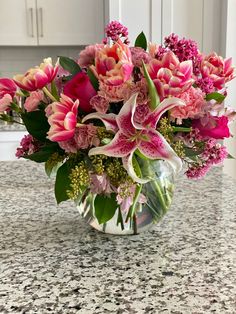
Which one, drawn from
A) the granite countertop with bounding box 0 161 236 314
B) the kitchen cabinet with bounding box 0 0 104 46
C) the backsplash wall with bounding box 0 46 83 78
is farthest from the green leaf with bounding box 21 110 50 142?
the backsplash wall with bounding box 0 46 83 78

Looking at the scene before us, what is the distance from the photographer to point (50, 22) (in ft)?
9.71

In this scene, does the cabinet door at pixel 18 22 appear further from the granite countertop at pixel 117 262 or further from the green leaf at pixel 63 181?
the green leaf at pixel 63 181

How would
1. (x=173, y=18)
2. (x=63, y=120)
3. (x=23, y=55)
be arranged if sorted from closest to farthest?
(x=63, y=120) < (x=173, y=18) < (x=23, y=55)

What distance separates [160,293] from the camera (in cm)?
64

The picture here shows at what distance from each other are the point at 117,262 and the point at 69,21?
250 cm

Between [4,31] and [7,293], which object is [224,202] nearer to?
[7,293]

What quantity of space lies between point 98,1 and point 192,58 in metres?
2.38

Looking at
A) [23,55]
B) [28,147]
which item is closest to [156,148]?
[28,147]

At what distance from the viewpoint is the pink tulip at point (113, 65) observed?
661 mm

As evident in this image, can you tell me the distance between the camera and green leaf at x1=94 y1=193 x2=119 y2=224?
772mm

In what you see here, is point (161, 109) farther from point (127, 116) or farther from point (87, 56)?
point (87, 56)

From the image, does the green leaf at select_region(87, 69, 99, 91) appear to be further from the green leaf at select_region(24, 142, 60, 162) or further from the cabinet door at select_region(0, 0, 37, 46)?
the cabinet door at select_region(0, 0, 37, 46)

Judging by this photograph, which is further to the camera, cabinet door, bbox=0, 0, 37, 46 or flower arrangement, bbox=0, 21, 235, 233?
cabinet door, bbox=0, 0, 37, 46

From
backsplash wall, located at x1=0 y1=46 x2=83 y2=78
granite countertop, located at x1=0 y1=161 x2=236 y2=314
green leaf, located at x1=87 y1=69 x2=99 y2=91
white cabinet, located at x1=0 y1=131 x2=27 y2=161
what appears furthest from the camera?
backsplash wall, located at x1=0 y1=46 x2=83 y2=78
